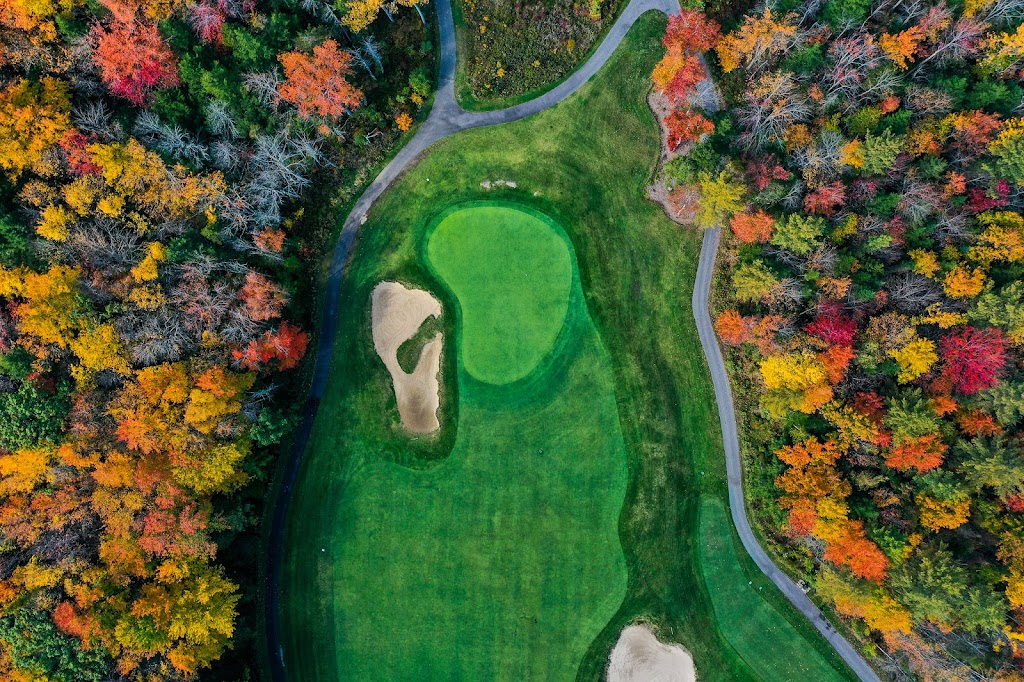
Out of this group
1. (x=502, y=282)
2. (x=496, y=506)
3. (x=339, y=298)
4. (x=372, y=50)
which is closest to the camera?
(x=372, y=50)

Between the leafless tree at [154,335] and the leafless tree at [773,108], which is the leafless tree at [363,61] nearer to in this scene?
the leafless tree at [154,335]

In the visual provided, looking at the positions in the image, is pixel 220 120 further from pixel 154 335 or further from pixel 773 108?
pixel 773 108

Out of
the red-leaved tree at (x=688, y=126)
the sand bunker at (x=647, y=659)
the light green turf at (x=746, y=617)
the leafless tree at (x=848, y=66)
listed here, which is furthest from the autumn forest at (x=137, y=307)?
the light green turf at (x=746, y=617)

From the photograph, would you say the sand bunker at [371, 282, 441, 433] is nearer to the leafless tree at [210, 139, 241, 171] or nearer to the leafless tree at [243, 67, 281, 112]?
the leafless tree at [210, 139, 241, 171]

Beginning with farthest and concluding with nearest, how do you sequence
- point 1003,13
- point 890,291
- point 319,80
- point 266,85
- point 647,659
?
point 647,659
point 890,291
point 1003,13
point 266,85
point 319,80

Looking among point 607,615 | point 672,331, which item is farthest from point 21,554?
point 672,331

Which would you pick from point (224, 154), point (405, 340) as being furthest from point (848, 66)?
point (224, 154)
